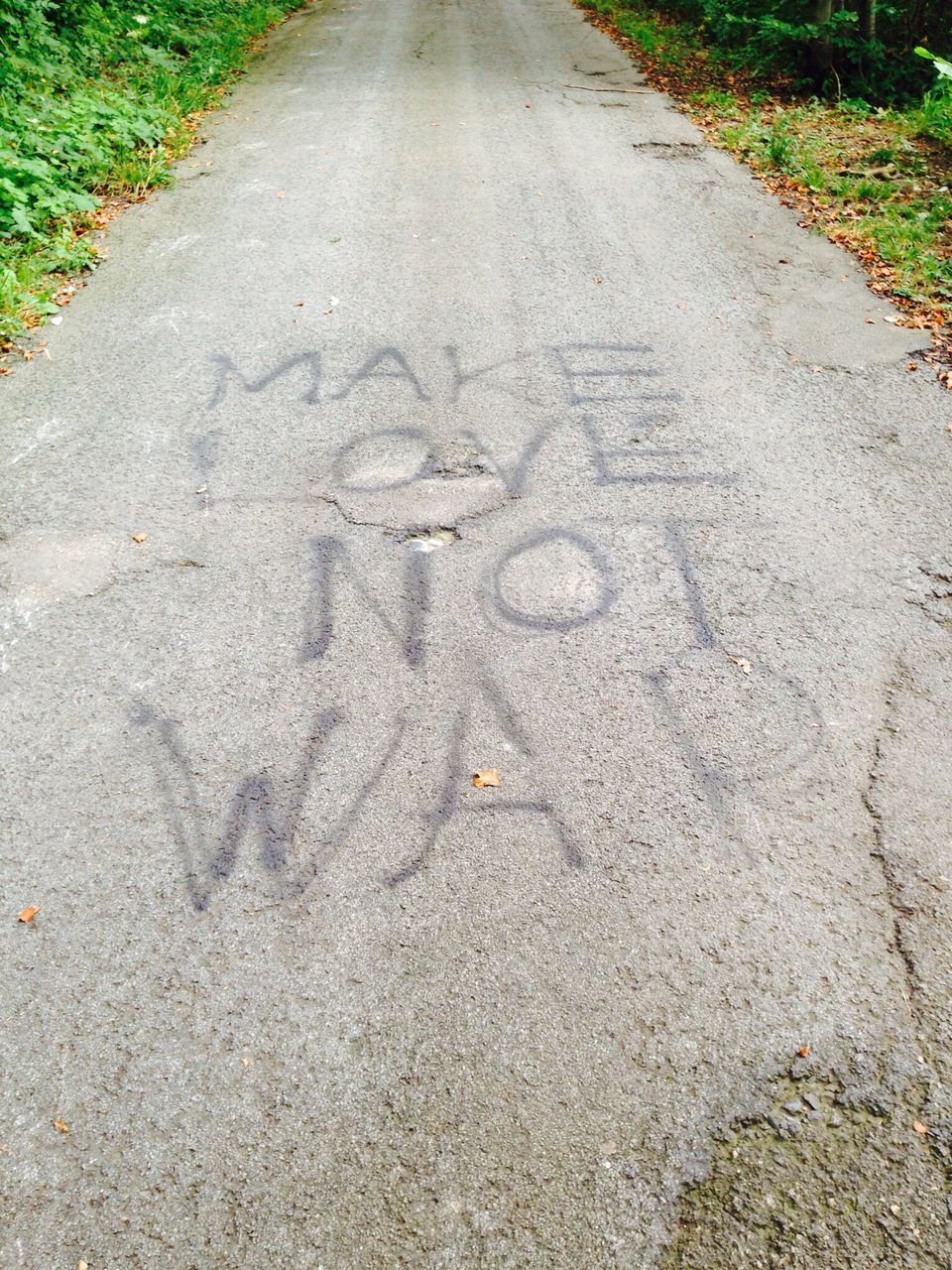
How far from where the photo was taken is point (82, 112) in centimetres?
726

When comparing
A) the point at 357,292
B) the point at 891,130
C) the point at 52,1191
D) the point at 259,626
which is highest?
the point at 891,130

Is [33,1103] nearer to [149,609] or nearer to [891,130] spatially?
[149,609]

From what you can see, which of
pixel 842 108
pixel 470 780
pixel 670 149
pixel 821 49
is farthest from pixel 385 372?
pixel 821 49

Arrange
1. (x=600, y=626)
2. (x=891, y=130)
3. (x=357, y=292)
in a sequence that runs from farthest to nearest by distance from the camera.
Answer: (x=891, y=130), (x=357, y=292), (x=600, y=626)

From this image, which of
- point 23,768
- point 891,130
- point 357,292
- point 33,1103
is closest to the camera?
point 33,1103

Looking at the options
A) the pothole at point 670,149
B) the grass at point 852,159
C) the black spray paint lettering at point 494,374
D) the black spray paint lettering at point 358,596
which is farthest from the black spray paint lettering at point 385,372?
the pothole at point 670,149

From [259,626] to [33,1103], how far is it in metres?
1.73

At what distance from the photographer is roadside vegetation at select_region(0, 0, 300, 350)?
19.1 ft

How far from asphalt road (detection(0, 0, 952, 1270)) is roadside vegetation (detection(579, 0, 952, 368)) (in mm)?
951

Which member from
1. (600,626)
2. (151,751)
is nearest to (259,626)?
(151,751)

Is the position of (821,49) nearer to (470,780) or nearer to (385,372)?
(385,372)

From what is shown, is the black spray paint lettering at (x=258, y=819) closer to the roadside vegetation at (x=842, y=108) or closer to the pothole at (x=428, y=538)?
the pothole at (x=428, y=538)

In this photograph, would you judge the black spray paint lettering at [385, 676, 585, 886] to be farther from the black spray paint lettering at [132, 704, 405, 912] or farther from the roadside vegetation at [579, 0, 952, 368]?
the roadside vegetation at [579, 0, 952, 368]

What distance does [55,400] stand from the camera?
4613 mm
